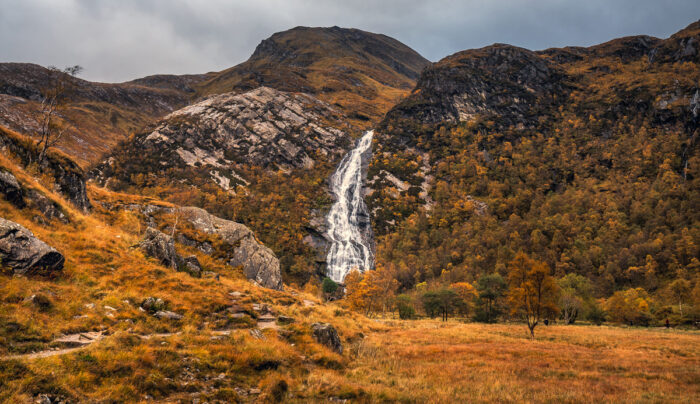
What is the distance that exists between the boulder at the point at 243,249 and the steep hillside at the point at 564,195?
274 ft

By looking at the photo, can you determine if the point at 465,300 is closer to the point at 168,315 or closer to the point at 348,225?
the point at 348,225

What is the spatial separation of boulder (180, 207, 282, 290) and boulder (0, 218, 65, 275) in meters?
20.4

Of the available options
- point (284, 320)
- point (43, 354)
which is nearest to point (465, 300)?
point (284, 320)

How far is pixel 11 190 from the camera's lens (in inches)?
708

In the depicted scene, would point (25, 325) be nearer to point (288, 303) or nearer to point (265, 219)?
point (288, 303)

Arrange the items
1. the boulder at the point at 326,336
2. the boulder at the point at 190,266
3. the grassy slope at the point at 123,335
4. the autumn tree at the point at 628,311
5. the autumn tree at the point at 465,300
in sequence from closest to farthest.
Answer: the grassy slope at the point at 123,335 < the boulder at the point at 326,336 < the boulder at the point at 190,266 < the autumn tree at the point at 628,311 < the autumn tree at the point at 465,300

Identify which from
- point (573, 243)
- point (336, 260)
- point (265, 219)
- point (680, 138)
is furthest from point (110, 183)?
point (680, 138)

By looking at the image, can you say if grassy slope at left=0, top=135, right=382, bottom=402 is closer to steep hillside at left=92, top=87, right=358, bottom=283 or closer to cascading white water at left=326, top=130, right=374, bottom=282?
steep hillside at left=92, top=87, right=358, bottom=283

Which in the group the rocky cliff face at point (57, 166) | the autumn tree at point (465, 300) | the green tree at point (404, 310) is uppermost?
the rocky cliff face at point (57, 166)

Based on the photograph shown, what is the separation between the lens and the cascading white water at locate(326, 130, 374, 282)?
114 metres

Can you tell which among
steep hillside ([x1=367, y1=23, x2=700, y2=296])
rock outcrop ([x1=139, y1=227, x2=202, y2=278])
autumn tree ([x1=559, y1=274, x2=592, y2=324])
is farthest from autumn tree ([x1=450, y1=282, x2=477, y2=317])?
rock outcrop ([x1=139, y1=227, x2=202, y2=278])

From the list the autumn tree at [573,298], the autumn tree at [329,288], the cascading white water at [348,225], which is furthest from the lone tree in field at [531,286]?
the cascading white water at [348,225]

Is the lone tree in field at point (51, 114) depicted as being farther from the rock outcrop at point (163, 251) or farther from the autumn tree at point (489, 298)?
the autumn tree at point (489, 298)

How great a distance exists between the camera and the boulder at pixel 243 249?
3550cm
